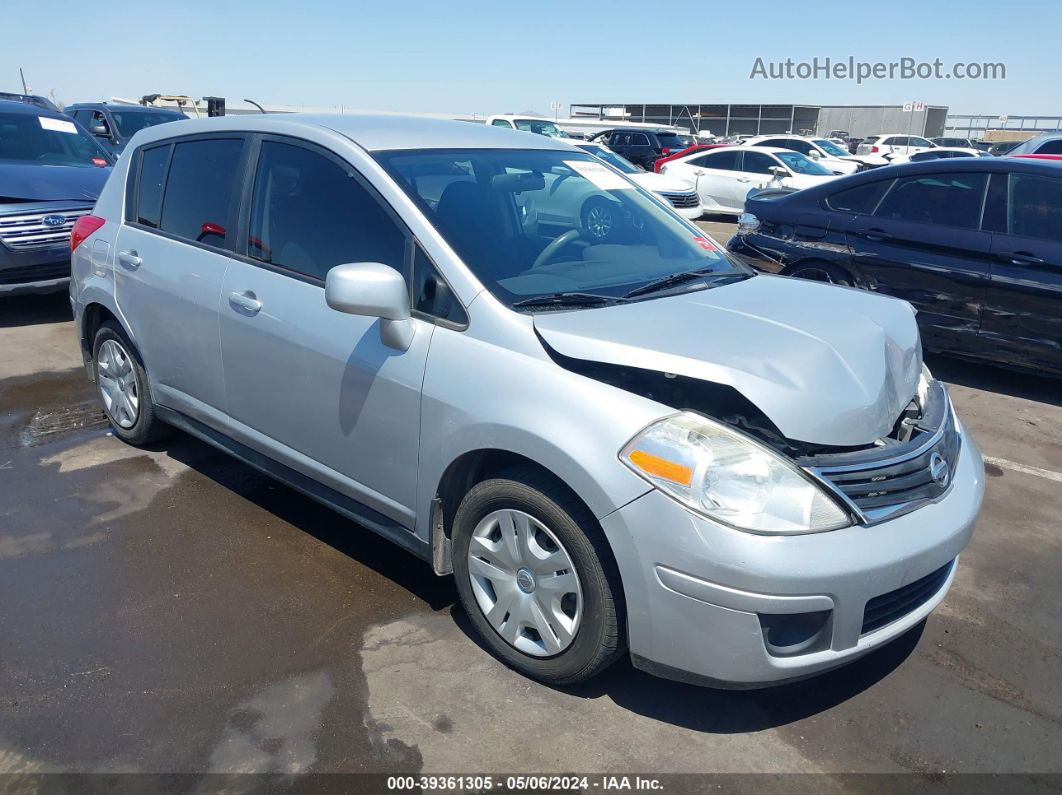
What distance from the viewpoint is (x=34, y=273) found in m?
7.35

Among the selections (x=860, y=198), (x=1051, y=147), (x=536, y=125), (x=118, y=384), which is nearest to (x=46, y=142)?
(x=118, y=384)

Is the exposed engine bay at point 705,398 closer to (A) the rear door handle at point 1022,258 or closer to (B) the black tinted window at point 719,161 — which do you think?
(A) the rear door handle at point 1022,258

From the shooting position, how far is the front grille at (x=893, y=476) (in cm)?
259

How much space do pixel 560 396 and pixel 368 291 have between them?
751mm

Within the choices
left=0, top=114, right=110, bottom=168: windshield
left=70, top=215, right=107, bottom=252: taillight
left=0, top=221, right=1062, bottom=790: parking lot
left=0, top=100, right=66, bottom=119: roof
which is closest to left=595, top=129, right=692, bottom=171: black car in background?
Answer: left=0, top=114, right=110, bottom=168: windshield

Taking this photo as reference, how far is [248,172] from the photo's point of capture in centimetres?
383

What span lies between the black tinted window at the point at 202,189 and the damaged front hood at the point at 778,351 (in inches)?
73.2

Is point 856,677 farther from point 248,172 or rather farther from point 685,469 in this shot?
point 248,172

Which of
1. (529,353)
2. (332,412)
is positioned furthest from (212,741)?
(529,353)

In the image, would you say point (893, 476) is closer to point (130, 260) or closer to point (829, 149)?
point (130, 260)

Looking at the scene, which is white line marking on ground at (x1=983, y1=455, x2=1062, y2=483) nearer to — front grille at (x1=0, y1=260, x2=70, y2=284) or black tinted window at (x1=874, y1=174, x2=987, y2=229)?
black tinted window at (x1=874, y1=174, x2=987, y2=229)

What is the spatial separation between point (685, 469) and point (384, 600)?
154cm

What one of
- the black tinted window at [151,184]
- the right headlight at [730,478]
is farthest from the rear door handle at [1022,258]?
the black tinted window at [151,184]

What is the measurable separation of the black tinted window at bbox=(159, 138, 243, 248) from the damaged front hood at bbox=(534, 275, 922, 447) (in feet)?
6.10
